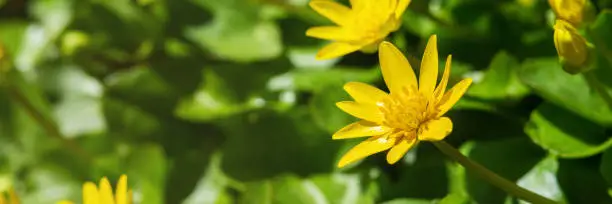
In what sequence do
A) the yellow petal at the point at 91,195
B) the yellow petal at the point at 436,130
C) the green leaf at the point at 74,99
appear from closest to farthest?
the yellow petal at the point at 436,130 < the yellow petal at the point at 91,195 < the green leaf at the point at 74,99

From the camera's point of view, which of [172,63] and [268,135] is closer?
[268,135]

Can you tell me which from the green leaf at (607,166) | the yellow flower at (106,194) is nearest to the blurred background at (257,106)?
the green leaf at (607,166)

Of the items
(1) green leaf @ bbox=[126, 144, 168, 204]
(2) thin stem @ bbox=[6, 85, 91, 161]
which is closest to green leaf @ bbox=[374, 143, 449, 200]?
(1) green leaf @ bbox=[126, 144, 168, 204]

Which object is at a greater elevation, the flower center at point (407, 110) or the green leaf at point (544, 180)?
the flower center at point (407, 110)

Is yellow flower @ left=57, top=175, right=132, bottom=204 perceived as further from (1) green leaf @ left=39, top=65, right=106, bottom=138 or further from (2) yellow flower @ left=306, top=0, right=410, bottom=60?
(1) green leaf @ left=39, top=65, right=106, bottom=138

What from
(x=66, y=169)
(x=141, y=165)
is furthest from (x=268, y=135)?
(x=66, y=169)

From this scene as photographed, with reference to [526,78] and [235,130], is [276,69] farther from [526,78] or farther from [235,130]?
[526,78]

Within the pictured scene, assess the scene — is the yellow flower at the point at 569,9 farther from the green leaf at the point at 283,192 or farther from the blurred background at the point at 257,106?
the green leaf at the point at 283,192
